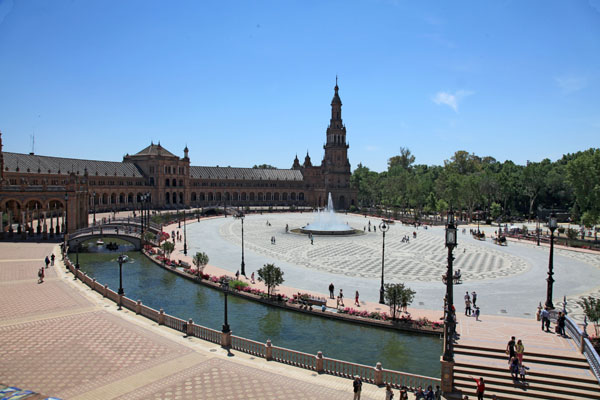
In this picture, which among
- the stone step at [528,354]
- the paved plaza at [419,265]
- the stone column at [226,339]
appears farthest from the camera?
the paved plaza at [419,265]

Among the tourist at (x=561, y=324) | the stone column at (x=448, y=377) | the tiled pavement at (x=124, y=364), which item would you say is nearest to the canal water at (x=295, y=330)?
the stone column at (x=448, y=377)

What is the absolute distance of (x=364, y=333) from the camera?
24109 millimetres

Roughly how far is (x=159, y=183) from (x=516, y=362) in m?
103

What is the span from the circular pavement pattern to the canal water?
11715mm

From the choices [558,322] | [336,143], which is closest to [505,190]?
[336,143]

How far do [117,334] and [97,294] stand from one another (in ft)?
31.8

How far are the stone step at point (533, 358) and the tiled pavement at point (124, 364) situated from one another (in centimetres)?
461

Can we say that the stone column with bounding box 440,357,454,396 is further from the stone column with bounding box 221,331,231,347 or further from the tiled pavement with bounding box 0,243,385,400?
the stone column with bounding box 221,331,231,347

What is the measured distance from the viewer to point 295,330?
24.9 metres

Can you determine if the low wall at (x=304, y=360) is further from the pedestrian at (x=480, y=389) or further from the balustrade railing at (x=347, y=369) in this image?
the pedestrian at (x=480, y=389)

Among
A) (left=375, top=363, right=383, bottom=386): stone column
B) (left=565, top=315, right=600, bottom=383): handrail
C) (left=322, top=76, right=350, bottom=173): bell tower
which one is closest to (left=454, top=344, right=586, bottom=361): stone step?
(left=565, top=315, right=600, bottom=383): handrail

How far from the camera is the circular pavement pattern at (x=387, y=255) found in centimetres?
3856

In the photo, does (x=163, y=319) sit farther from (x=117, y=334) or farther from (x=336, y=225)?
(x=336, y=225)

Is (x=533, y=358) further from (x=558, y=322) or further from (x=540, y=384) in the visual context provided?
(x=558, y=322)
